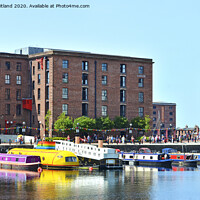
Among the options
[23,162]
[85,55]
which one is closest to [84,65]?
[85,55]

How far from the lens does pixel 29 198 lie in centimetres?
5438

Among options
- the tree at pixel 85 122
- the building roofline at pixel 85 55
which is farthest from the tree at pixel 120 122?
→ the building roofline at pixel 85 55

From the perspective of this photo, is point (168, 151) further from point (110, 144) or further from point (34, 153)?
point (34, 153)

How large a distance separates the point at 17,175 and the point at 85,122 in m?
44.8

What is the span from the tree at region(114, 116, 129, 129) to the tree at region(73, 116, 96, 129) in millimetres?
6730

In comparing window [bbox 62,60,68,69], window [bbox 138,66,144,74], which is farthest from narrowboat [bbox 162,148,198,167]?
window [bbox 138,66,144,74]

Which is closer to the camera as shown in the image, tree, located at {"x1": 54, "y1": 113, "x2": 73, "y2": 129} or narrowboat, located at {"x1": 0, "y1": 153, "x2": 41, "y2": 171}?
narrowboat, located at {"x1": 0, "y1": 153, "x2": 41, "y2": 171}

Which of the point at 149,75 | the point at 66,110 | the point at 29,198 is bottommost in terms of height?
the point at 29,198

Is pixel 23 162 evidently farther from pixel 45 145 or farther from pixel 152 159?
pixel 152 159

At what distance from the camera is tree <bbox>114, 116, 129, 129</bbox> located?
401ft

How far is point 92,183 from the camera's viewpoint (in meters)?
65.8

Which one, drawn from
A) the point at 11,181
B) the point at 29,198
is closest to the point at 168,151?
the point at 11,181

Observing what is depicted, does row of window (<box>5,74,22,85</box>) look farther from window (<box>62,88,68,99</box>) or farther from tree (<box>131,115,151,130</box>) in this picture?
tree (<box>131,115,151,130</box>)

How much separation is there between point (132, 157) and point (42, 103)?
31.3 meters
